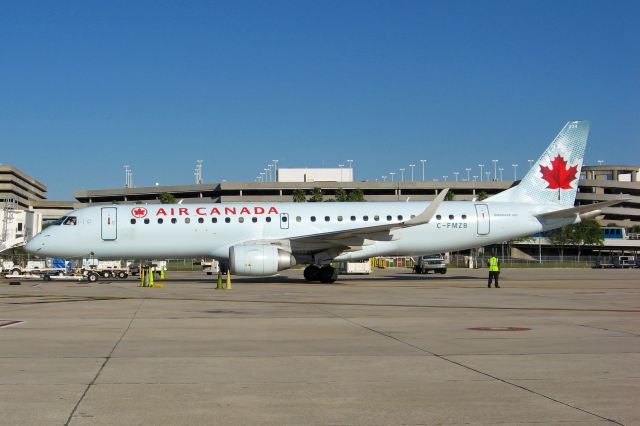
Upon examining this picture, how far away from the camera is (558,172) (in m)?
36.6

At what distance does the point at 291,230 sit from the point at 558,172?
43.5 ft

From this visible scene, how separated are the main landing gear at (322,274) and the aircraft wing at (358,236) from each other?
141 cm

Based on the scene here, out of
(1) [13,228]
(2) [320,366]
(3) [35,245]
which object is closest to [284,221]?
(3) [35,245]

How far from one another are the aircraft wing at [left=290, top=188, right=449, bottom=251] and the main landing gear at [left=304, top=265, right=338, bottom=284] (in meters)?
1.41

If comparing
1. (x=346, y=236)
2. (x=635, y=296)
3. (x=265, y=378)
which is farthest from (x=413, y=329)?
(x=346, y=236)

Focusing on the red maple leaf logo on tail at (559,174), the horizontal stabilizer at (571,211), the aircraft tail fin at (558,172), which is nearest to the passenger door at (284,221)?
the aircraft tail fin at (558,172)

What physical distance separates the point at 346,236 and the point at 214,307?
12817 mm

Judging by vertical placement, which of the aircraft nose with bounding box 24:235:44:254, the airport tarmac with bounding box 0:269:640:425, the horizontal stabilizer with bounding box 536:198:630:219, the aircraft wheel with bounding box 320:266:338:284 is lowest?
the airport tarmac with bounding box 0:269:640:425

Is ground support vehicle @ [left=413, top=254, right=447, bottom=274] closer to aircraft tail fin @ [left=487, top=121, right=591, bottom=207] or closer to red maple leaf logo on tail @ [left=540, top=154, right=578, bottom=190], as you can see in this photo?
aircraft tail fin @ [left=487, top=121, right=591, bottom=207]

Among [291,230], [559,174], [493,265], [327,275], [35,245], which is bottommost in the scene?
[327,275]

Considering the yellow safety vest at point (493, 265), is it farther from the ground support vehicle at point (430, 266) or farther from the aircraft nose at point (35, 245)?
the ground support vehicle at point (430, 266)

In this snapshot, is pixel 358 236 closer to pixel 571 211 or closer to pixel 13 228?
pixel 571 211

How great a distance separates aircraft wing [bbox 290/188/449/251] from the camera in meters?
31.0

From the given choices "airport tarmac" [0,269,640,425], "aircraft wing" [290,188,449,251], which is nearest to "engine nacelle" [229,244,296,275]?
"aircraft wing" [290,188,449,251]
